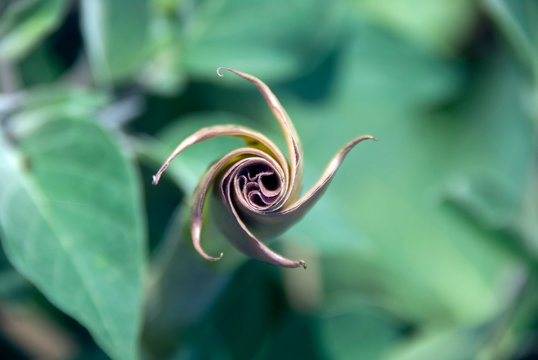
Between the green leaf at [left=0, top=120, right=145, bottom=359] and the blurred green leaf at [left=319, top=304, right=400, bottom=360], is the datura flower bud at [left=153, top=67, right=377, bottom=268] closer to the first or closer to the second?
the green leaf at [left=0, top=120, right=145, bottom=359]

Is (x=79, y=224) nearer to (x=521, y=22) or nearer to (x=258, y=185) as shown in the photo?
(x=258, y=185)

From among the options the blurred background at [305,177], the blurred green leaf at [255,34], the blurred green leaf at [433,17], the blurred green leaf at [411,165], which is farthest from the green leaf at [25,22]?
the blurred green leaf at [433,17]

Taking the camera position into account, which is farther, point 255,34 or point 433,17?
point 433,17

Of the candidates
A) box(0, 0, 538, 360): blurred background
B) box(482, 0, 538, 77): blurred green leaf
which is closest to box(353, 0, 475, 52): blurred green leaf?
box(0, 0, 538, 360): blurred background

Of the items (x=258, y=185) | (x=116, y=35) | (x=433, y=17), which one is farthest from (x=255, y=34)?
(x=433, y=17)

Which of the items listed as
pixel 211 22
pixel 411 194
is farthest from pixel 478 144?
pixel 211 22

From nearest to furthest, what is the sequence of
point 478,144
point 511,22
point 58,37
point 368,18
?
point 511,22, point 58,37, point 368,18, point 478,144

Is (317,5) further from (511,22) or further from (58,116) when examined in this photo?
(58,116)
